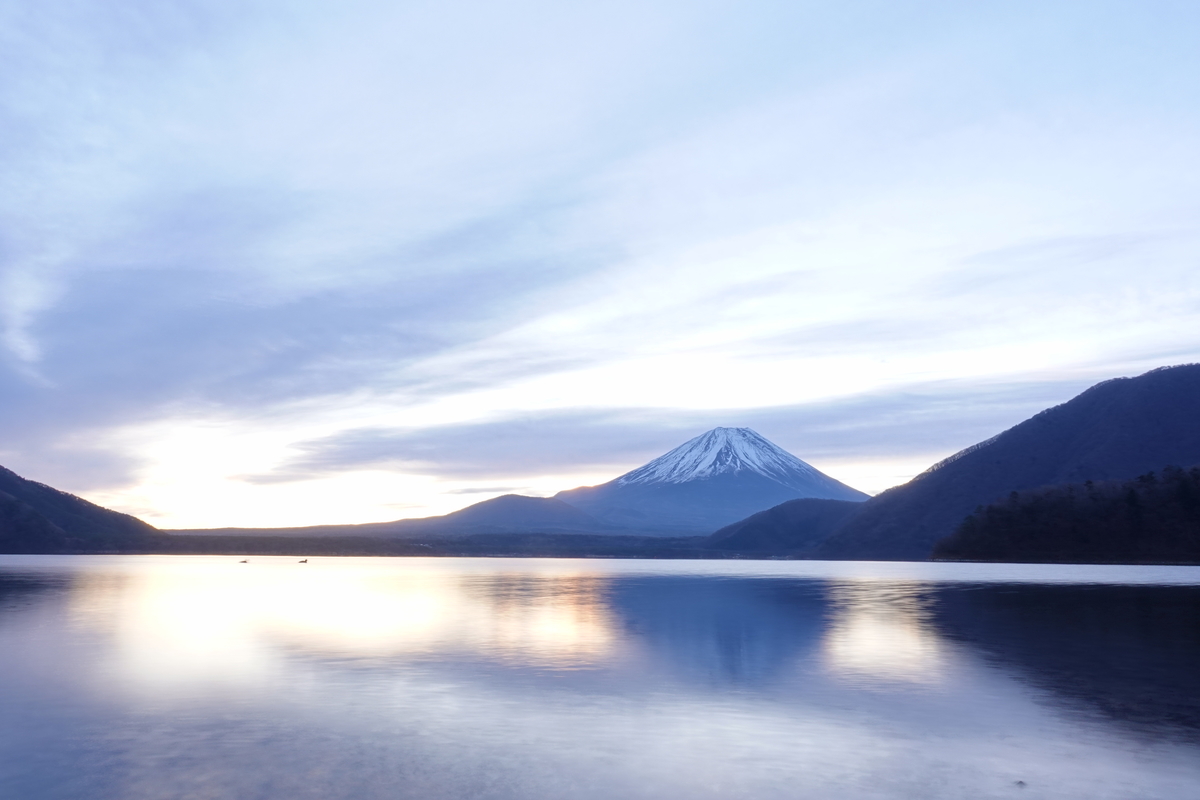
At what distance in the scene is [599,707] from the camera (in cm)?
2591

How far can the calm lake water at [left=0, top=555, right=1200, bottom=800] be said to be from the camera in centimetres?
1819

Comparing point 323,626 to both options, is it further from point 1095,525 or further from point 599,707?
point 1095,525

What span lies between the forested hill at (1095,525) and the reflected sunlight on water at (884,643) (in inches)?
4574

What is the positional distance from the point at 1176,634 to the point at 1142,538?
14005cm

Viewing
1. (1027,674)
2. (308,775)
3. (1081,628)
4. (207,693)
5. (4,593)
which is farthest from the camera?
(4,593)

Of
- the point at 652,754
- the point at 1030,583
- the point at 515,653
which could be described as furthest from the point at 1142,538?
the point at 652,754

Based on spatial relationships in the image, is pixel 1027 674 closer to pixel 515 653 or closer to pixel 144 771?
pixel 515 653

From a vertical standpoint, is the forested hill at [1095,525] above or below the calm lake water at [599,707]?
above

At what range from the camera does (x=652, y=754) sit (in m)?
20.3

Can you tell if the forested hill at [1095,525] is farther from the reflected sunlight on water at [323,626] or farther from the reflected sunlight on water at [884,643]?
the reflected sunlight on water at [323,626]

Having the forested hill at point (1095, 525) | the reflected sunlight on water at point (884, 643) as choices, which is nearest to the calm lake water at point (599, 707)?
the reflected sunlight on water at point (884, 643)

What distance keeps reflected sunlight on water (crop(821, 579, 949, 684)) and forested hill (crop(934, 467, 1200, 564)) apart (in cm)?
11618

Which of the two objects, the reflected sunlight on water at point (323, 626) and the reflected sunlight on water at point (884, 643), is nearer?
the reflected sunlight on water at point (884, 643)

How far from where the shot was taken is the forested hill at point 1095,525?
6427 inches
